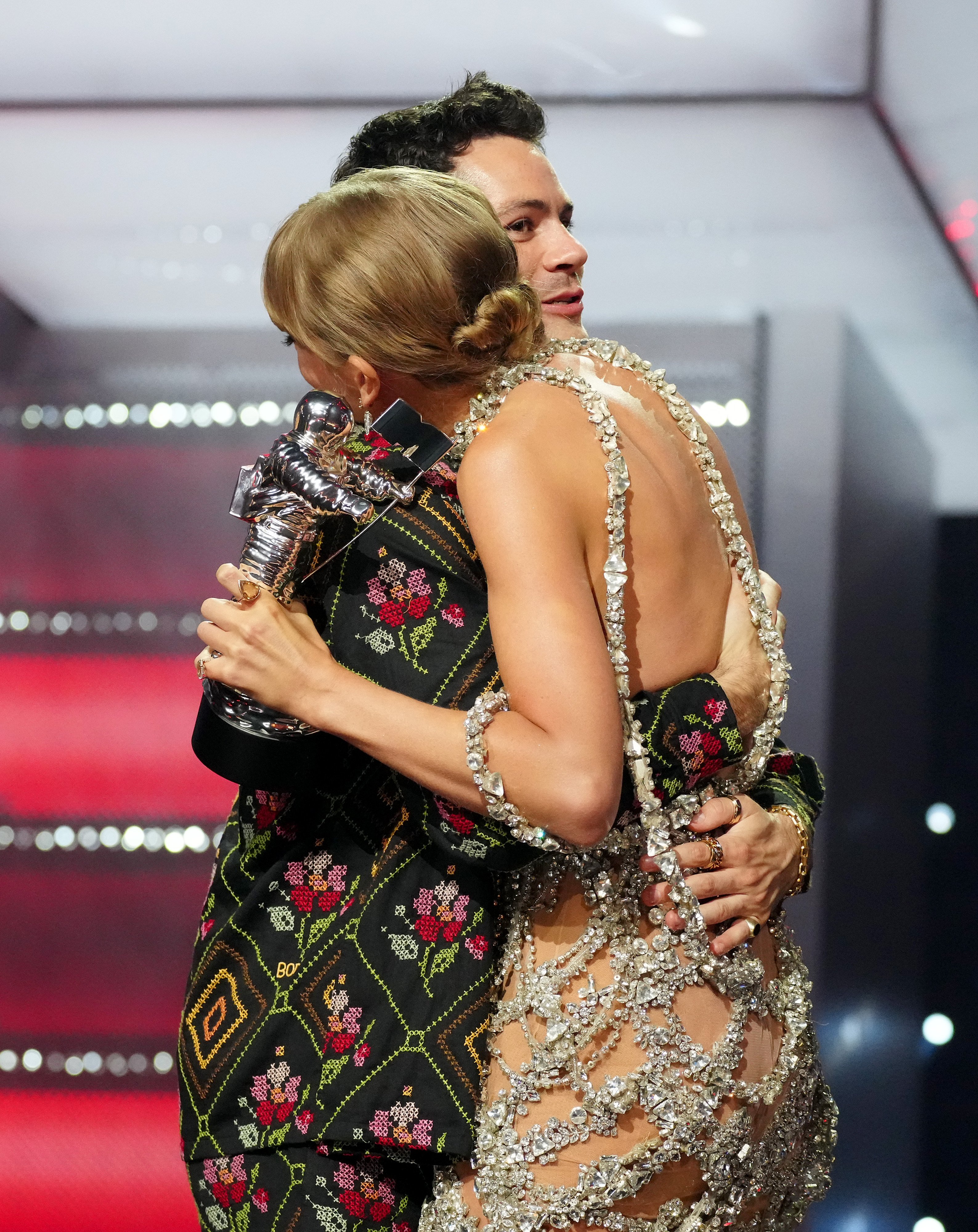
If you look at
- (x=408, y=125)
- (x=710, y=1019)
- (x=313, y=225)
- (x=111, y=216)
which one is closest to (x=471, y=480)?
(x=313, y=225)

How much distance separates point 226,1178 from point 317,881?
327 mm

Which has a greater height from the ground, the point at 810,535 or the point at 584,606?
the point at 810,535

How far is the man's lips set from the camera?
69.7 inches

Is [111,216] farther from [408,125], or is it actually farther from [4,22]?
[408,125]

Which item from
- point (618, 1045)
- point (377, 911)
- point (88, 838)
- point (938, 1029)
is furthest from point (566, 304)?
point (938, 1029)

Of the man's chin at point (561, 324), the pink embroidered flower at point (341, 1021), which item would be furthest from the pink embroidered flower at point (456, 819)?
the man's chin at point (561, 324)

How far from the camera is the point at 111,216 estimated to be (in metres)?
2.39

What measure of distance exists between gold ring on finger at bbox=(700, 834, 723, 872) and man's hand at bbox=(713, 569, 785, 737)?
0.38 ft

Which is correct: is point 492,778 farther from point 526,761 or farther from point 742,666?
point 742,666

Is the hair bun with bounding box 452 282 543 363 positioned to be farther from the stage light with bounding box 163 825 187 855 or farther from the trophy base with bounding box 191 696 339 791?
the stage light with bounding box 163 825 187 855

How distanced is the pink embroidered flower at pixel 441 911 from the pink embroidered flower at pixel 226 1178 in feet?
1.04

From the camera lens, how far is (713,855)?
1283 mm

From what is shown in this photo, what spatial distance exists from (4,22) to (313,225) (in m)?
1.51

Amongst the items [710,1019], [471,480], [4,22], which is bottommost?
[710,1019]
